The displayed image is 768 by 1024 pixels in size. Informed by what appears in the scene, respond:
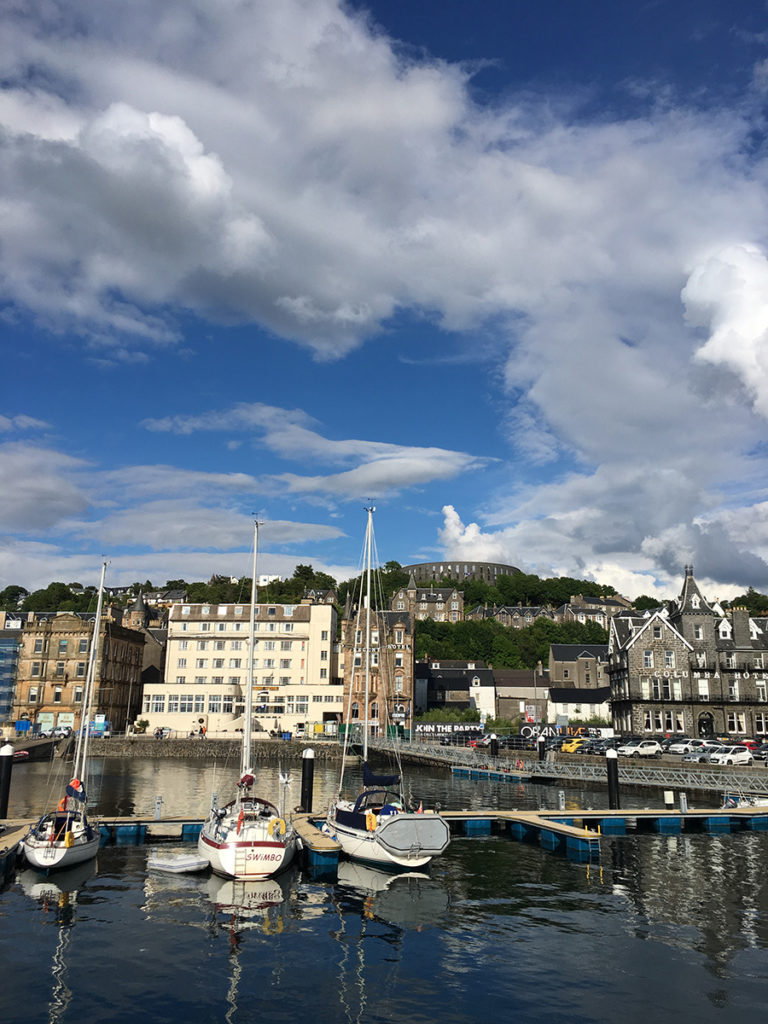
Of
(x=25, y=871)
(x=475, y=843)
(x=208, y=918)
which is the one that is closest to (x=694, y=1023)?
(x=208, y=918)

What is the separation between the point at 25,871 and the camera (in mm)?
32125

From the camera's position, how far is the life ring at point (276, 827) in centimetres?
3058

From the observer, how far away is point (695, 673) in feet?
292

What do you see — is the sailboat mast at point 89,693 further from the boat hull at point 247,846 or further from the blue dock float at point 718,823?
the blue dock float at point 718,823

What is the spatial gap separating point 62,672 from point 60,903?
87054mm

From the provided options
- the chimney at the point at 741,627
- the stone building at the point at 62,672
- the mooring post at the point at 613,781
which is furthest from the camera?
the stone building at the point at 62,672

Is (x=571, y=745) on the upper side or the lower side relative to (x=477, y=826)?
upper

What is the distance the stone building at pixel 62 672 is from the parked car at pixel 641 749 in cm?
6910

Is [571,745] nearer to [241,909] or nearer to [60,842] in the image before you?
[241,909]

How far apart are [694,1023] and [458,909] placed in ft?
35.9

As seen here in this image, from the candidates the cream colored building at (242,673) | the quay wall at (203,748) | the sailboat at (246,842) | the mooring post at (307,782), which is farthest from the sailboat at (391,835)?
the cream colored building at (242,673)

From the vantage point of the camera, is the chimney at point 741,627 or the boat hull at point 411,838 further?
the chimney at point 741,627

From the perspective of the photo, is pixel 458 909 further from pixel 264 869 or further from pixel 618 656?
pixel 618 656

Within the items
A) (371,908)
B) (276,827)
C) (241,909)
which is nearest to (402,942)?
(371,908)
